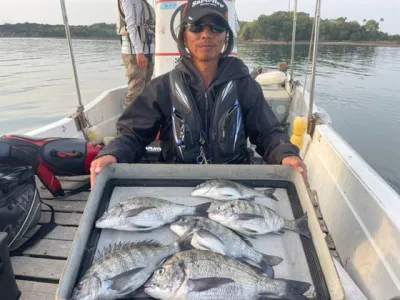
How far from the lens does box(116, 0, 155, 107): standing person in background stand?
17.5 ft

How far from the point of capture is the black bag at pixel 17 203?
2.47m

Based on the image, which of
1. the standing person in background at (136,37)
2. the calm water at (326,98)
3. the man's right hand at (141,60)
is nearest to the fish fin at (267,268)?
the standing person in background at (136,37)

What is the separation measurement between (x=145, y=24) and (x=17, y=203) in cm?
397

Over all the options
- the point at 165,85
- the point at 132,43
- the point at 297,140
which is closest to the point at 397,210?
the point at 165,85

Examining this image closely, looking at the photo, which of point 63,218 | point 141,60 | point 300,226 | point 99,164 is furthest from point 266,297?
point 141,60

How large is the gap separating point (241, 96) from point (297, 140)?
179 cm

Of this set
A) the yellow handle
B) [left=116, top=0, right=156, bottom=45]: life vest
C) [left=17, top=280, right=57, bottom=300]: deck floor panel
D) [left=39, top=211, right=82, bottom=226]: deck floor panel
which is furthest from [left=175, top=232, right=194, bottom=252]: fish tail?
[left=116, top=0, right=156, bottom=45]: life vest

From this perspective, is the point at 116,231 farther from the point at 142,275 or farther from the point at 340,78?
the point at 340,78

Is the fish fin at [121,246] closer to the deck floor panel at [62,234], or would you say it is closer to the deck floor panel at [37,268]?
the deck floor panel at [37,268]

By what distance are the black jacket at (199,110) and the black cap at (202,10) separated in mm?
349

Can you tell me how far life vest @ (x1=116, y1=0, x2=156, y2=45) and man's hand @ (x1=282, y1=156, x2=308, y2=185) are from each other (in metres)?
4.21

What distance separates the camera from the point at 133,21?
17.4 ft

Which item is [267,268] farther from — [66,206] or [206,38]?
[66,206]

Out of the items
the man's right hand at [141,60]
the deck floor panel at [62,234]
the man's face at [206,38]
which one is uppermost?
the man's face at [206,38]
